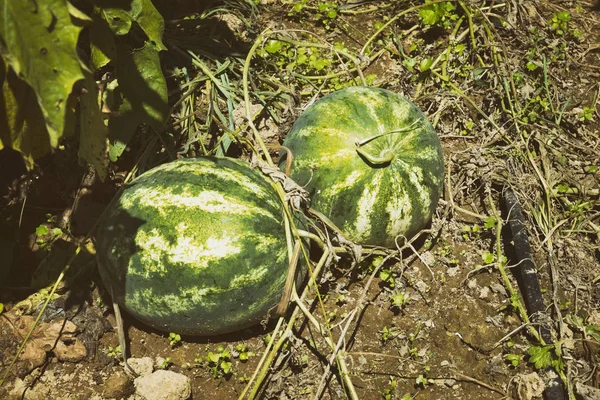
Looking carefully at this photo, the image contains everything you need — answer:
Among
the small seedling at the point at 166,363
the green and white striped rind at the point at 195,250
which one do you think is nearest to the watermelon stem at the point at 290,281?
the green and white striped rind at the point at 195,250

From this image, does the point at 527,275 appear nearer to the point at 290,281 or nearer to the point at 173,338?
the point at 290,281

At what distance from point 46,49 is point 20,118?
0.50 metres

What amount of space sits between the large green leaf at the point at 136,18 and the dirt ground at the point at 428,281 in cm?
83

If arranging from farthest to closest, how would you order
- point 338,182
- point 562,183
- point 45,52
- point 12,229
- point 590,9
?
point 590,9 < point 562,183 < point 12,229 < point 338,182 < point 45,52

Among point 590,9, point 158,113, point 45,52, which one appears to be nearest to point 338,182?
point 158,113

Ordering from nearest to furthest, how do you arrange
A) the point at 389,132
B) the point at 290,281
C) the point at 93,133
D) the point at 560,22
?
the point at 93,133
the point at 290,281
the point at 389,132
the point at 560,22

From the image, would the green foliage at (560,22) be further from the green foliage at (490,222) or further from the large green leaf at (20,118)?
the large green leaf at (20,118)

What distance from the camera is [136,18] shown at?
2.81 m

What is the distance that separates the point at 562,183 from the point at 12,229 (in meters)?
3.14

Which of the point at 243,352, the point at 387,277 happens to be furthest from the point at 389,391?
the point at 243,352

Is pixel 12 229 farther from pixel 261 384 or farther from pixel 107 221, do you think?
pixel 261 384

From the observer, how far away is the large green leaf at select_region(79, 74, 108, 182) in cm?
245

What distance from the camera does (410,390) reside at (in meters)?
3.03

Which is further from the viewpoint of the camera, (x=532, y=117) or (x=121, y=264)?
(x=532, y=117)
